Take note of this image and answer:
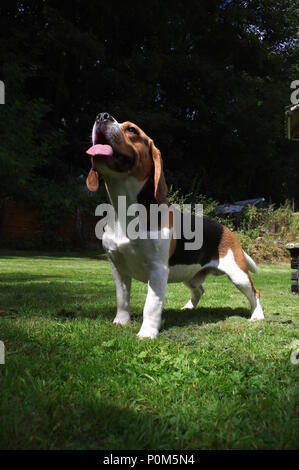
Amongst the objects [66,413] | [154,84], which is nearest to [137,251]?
[66,413]

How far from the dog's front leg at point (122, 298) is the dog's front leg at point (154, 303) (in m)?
0.34

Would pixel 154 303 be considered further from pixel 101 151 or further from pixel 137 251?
pixel 101 151

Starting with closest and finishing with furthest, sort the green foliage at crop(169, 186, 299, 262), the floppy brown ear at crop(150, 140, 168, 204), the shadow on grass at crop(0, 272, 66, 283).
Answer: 1. the floppy brown ear at crop(150, 140, 168, 204)
2. the shadow on grass at crop(0, 272, 66, 283)
3. the green foliage at crop(169, 186, 299, 262)

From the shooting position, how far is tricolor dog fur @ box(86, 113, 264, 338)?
10.5ft

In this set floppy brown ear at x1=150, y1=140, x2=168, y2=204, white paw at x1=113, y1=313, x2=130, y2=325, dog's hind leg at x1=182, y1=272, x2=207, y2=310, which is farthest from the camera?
dog's hind leg at x1=182, y1=272, x2=207, y2=310

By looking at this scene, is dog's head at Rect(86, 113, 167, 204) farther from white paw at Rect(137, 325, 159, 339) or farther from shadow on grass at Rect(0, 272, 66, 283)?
shadow on grass at Rect(0, 272, 66, 283)

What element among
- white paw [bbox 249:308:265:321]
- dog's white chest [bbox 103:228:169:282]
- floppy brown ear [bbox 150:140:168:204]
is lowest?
white paw [bbox 249:308:265:321]

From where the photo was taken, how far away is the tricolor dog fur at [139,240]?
3.19 m

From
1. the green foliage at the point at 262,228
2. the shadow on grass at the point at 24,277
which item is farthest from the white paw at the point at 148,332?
the green foliage at the point at 262,228

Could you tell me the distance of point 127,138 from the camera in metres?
3.26

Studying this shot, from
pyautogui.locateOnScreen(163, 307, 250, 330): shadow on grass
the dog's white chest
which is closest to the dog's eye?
the dog's white chest

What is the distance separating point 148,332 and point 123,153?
3.92 ft

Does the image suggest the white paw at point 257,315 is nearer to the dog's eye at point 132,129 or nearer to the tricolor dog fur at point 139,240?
the tricolor dog fur at point 139,240

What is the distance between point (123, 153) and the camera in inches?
126
